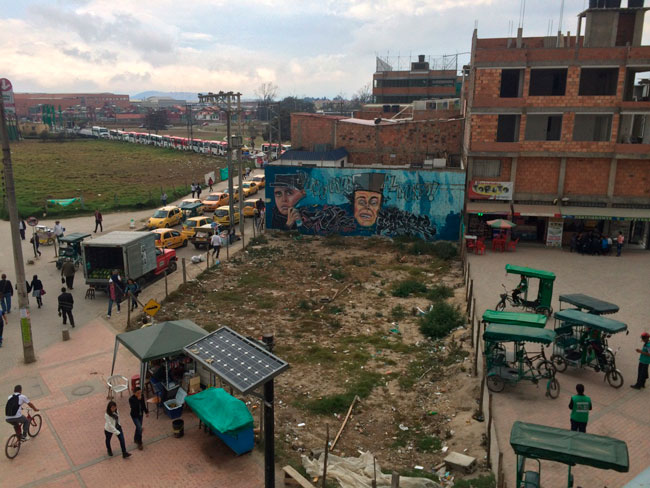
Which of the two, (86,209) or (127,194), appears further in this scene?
(127,194)

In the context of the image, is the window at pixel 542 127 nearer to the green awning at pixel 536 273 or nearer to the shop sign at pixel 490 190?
the shop sign at pixel 490 190

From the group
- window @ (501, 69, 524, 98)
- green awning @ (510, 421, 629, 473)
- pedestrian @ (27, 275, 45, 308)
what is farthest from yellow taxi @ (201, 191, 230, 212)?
green awning @ (510, 421, 629, 473)

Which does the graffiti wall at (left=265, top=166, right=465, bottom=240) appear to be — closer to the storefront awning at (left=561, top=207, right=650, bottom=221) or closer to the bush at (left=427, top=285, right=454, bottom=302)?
the storefront awning at (left=561, top=207, right=650, bottom=221)

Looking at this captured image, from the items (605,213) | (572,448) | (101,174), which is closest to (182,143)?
(101,174)

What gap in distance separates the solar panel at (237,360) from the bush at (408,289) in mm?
13068

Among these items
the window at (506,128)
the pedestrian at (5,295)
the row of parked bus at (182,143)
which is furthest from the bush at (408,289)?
the row of parked bus at (182,143)

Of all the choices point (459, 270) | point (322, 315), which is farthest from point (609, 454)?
point (459, 270)

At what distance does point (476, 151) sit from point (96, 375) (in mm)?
23001

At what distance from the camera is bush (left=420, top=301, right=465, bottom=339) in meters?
18.4

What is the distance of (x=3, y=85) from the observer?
1694 cm

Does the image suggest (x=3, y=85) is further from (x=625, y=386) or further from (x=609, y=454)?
(x=625, y=386)

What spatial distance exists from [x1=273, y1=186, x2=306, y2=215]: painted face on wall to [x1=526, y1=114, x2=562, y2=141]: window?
14069 mm

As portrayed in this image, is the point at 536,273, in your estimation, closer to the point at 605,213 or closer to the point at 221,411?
the point at 221,411

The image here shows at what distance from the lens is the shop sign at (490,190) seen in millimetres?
30375
